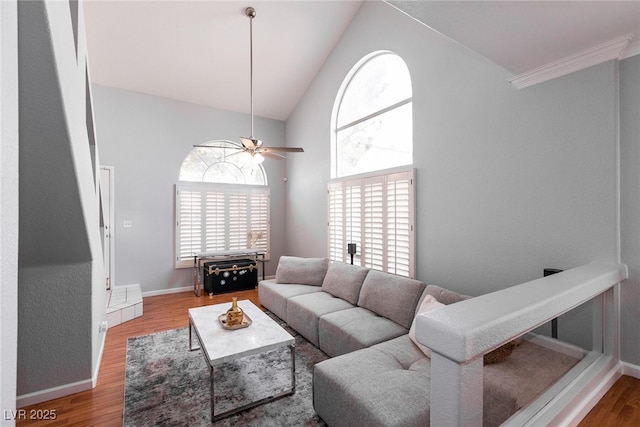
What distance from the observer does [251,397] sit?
7.36 feet

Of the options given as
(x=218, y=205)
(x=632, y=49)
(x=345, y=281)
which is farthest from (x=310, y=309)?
(x=632, y=49)

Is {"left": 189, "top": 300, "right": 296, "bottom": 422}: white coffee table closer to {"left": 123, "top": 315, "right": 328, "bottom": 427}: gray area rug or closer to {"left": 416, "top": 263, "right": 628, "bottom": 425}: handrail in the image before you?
{"left": 123, "top": 315, "right": 328, "bottom": 427}: gray area rug

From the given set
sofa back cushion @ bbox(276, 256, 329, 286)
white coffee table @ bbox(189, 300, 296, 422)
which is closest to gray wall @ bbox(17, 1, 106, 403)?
white coffee table @ bbox(189, 300, 296, 422)

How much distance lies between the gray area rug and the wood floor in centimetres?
9

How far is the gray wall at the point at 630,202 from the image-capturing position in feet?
6.36

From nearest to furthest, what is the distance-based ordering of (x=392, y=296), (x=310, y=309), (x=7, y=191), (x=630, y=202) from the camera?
(x=7, y=191) < (x=630, y=202) < (x=392, y=296) < (x=310, y=309)

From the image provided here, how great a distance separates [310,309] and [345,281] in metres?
0.58

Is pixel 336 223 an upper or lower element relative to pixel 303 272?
upper

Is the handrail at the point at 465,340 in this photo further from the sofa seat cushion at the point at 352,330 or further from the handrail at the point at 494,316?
the sofa seat cushion at the point at 352,330

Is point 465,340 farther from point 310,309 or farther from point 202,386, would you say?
point 310,309

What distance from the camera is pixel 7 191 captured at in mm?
706

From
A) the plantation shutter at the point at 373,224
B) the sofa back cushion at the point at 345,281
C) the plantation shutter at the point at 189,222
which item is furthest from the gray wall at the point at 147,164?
the plantation shutter at the point at 373,224

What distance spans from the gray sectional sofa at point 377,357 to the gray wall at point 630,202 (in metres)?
0.70

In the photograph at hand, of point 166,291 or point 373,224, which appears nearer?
point 373,224
